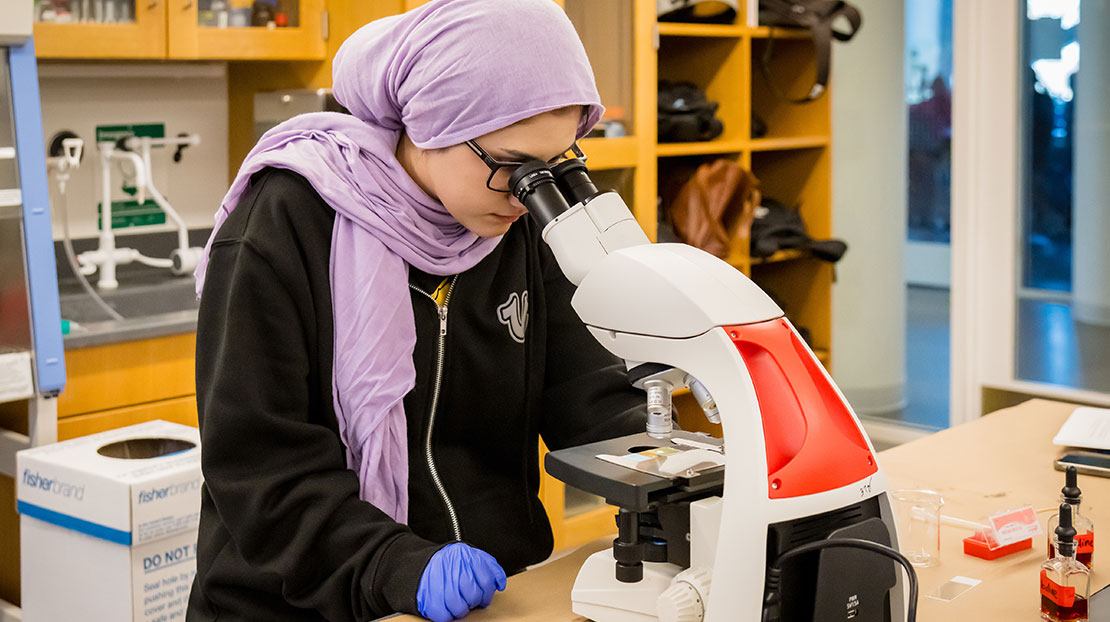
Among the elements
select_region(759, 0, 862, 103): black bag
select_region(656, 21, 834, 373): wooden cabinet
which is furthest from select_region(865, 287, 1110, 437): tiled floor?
select_region(759, 0, 862, 103): black bag

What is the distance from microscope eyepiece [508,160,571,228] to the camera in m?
1.17

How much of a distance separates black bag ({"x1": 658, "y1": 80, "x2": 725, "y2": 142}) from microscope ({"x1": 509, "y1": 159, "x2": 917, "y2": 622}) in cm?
235

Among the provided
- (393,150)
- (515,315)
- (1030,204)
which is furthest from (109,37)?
(1030,204)

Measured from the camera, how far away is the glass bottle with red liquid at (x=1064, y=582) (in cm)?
120

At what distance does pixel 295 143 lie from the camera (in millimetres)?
1364

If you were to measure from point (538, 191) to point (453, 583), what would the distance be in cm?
42

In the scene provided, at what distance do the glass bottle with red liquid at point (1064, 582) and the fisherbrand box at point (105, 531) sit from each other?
162cm

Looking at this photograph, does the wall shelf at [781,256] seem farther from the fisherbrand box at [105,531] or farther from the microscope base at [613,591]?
the microscope base at [613,591]

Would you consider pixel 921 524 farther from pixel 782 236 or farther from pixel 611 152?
pixel 782 236

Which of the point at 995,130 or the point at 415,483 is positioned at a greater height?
the point at 995,130

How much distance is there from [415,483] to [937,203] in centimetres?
362

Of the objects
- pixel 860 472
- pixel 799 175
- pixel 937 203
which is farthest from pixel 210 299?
pixel 937 203

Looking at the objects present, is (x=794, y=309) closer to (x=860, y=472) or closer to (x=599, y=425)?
(x=599, y=425)

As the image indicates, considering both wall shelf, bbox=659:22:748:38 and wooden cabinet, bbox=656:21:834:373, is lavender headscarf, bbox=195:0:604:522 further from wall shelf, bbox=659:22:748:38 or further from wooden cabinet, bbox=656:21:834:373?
wooden cabinet, bbox=656:21:834:373
